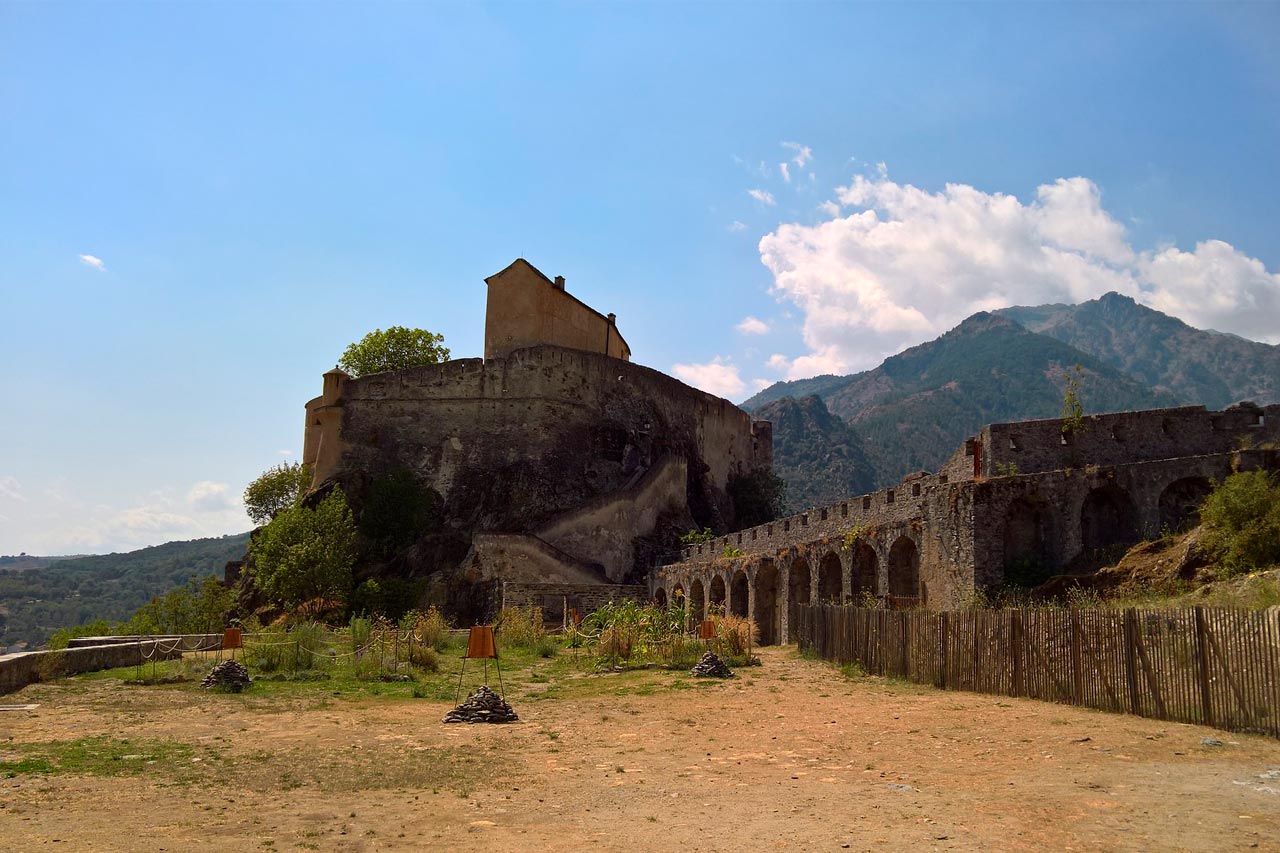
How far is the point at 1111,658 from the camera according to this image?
1238 centimetres

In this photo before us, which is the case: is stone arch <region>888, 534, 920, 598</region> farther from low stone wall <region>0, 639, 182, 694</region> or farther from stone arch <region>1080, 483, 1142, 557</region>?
low stone wall <region>0, 639, 182, 694</region>

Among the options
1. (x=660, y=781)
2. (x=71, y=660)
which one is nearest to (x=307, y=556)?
(x=71, y=660)

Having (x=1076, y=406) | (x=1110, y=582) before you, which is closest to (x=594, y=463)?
(x=1076, y=406)

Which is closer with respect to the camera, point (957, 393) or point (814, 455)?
point (814, 455)

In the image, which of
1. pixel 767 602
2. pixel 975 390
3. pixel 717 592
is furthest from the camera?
pixel 975 390

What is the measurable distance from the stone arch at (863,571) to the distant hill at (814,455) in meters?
66.4

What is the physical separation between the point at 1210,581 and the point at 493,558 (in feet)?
96.6

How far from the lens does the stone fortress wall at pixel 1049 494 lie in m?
20.6

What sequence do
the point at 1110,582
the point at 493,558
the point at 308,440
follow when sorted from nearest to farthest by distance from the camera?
the point at 1110,582 < the point at 493,558 < the point at 308,440

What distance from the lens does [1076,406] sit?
2281 centimetres

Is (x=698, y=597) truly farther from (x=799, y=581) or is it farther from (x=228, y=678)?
(x=228, y=678)

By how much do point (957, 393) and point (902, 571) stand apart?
400 feet

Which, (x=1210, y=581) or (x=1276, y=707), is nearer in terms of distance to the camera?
(x=1276, y=707)

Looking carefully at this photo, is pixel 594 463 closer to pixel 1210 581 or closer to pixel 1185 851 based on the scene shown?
pixel 1210 581
